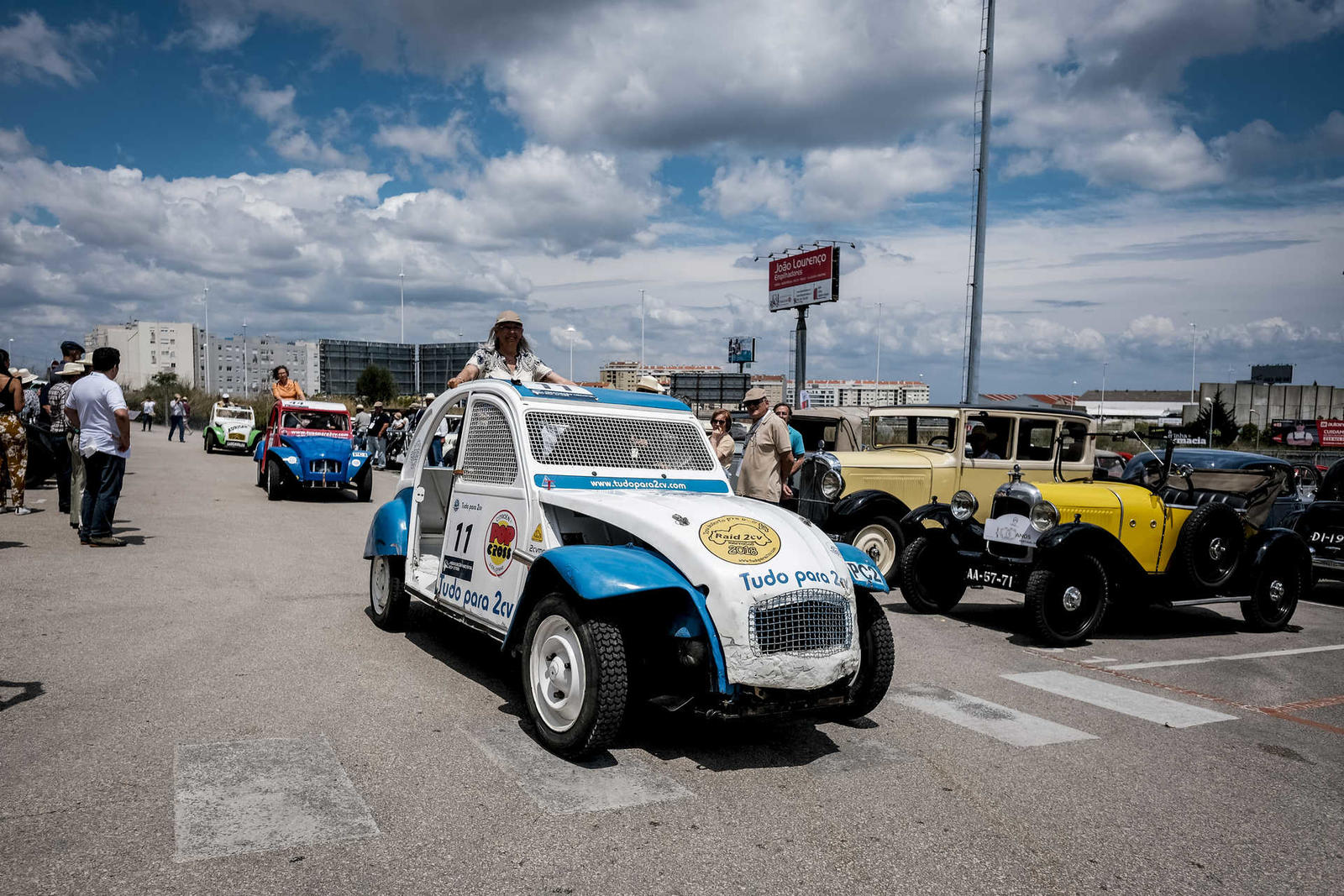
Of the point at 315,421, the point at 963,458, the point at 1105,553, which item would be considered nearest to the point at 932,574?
the point at 1105,553

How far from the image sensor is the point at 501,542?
5078 mm

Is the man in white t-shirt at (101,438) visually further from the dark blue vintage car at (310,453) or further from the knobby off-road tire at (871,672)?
the knobby off-road tire at (871,672)

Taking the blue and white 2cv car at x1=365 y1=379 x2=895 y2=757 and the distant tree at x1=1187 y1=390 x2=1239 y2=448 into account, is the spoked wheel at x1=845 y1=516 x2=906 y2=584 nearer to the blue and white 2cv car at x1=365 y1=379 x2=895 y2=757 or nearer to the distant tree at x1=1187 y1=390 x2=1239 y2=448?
the blue and white 2cv car at x1=365 y1=379 x2=895 y2=757

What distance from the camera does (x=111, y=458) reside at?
9.27 meters

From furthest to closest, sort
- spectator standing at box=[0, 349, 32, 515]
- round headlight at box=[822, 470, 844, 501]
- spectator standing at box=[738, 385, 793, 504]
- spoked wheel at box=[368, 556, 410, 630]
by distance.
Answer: spectator standing at box=[0, 349, 32, 515]
spectator standing at box=[738, 385, 793, 504]
round headlight at box=[822, 470, 844, 501]
spoked wheel at box=[368, 556, 410, 630]

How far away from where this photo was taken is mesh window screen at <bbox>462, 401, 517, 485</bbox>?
5.34 metres

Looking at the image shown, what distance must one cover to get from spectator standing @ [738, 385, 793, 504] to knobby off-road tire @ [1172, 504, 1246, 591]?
3.69 metres

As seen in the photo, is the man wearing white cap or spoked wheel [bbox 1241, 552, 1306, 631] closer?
the man wearing white cap

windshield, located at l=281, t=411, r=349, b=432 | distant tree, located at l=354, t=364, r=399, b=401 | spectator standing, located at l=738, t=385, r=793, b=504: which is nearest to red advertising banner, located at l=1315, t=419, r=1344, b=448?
spectator standing, located at l=738, t=385, r=793, b=504

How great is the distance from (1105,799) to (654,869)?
2125 mm

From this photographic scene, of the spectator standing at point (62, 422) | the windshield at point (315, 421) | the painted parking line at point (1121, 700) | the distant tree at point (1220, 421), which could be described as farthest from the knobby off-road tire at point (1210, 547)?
the distant tree at point (1220, 421)

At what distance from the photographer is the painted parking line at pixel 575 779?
3727 mm

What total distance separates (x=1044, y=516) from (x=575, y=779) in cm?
496

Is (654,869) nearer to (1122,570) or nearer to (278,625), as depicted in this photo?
(278,625)
